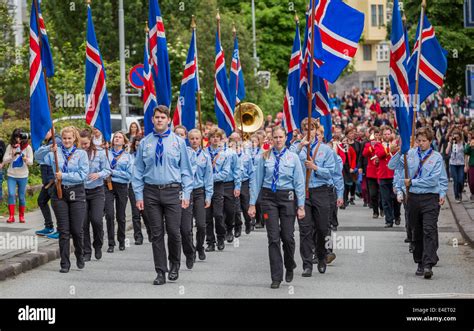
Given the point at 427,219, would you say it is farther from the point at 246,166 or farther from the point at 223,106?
the point at 223,106

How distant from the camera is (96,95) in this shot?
57.3 feet

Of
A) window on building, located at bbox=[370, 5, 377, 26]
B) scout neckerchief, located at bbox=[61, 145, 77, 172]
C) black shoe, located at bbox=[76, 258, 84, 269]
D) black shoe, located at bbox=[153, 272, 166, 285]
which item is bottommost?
black shoe, located at bbox=[76, 258, 84, 269]

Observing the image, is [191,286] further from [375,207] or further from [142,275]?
[375,207]

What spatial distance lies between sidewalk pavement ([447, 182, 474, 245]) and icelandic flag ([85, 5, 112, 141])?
20.1 ft

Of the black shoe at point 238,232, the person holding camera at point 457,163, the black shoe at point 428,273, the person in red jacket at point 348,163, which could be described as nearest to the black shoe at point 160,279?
the black shoe at point 428,273

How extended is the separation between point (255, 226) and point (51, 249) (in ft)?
21.7

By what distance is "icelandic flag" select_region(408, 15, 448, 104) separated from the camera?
641 inches

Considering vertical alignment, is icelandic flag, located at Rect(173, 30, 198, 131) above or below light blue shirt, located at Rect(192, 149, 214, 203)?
above

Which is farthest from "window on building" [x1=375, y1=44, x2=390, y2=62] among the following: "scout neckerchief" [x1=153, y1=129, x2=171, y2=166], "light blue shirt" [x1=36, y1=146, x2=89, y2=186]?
"scout neckerchief" [x1=153, y1=129, x2=171, y2=166]

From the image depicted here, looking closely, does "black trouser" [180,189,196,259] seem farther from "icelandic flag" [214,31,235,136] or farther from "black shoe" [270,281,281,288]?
"icelandic flag" [214,31,235,136]

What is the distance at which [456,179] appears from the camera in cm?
2823

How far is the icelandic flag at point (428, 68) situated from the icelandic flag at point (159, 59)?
3.65 meters

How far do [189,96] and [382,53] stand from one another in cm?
9634

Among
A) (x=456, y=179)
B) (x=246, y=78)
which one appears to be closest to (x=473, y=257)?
(x=456, y=179)
